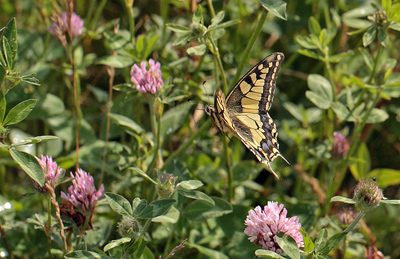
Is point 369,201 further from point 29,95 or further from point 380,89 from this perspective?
point 29,95

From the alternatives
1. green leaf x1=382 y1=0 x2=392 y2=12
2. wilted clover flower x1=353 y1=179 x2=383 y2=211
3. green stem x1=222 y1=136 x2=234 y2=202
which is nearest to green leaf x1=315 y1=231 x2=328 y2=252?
wilted clover flower x1=353 y1=179 x2=383 y2=211

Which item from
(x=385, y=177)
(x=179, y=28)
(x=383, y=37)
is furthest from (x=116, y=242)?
(x=385, y=177)

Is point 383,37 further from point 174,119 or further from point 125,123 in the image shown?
point 125,123

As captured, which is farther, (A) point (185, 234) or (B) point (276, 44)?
(B) point (276, 44)

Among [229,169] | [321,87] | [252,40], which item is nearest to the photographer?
[252,40]

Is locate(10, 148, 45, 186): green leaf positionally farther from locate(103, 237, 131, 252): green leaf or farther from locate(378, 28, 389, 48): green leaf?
locate(378, 28, 389, 48): green leaf

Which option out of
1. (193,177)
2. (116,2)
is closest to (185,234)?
(193,177)

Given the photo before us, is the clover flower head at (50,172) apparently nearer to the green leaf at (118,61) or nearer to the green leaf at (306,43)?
the green leaf at (118,61)
